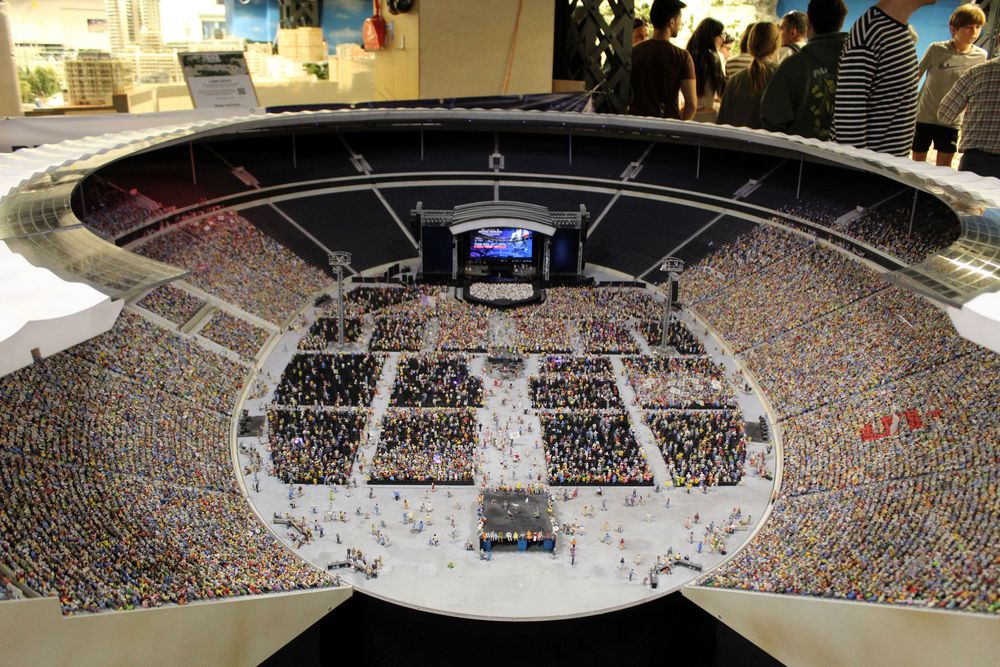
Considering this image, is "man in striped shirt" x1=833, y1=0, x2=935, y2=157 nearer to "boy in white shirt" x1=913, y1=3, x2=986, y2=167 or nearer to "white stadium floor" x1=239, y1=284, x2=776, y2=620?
"boy in white shirt" x1=913, y1=3, x2=986, y2=167

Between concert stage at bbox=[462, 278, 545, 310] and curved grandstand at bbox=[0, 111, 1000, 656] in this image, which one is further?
concert stage at bbox=[462, 278, 545, 310]

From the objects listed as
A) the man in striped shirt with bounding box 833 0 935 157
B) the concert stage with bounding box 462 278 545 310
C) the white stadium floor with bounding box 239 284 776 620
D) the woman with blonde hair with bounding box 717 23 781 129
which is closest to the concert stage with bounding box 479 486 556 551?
the white stadium floor with bounding box 239 284 776 620

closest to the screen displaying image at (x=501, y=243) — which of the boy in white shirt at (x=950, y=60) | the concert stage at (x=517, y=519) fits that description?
the concert stage at (x=517, y=519)

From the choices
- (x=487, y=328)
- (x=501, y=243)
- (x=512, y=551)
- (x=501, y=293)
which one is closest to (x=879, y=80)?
(x=512, y=551)

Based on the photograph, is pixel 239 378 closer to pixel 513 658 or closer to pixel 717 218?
pixel 513 658

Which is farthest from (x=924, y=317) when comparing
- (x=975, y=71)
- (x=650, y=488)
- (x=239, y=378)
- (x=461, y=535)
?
(x=239, y=378)

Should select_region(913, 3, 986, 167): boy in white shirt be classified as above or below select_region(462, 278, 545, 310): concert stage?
above
